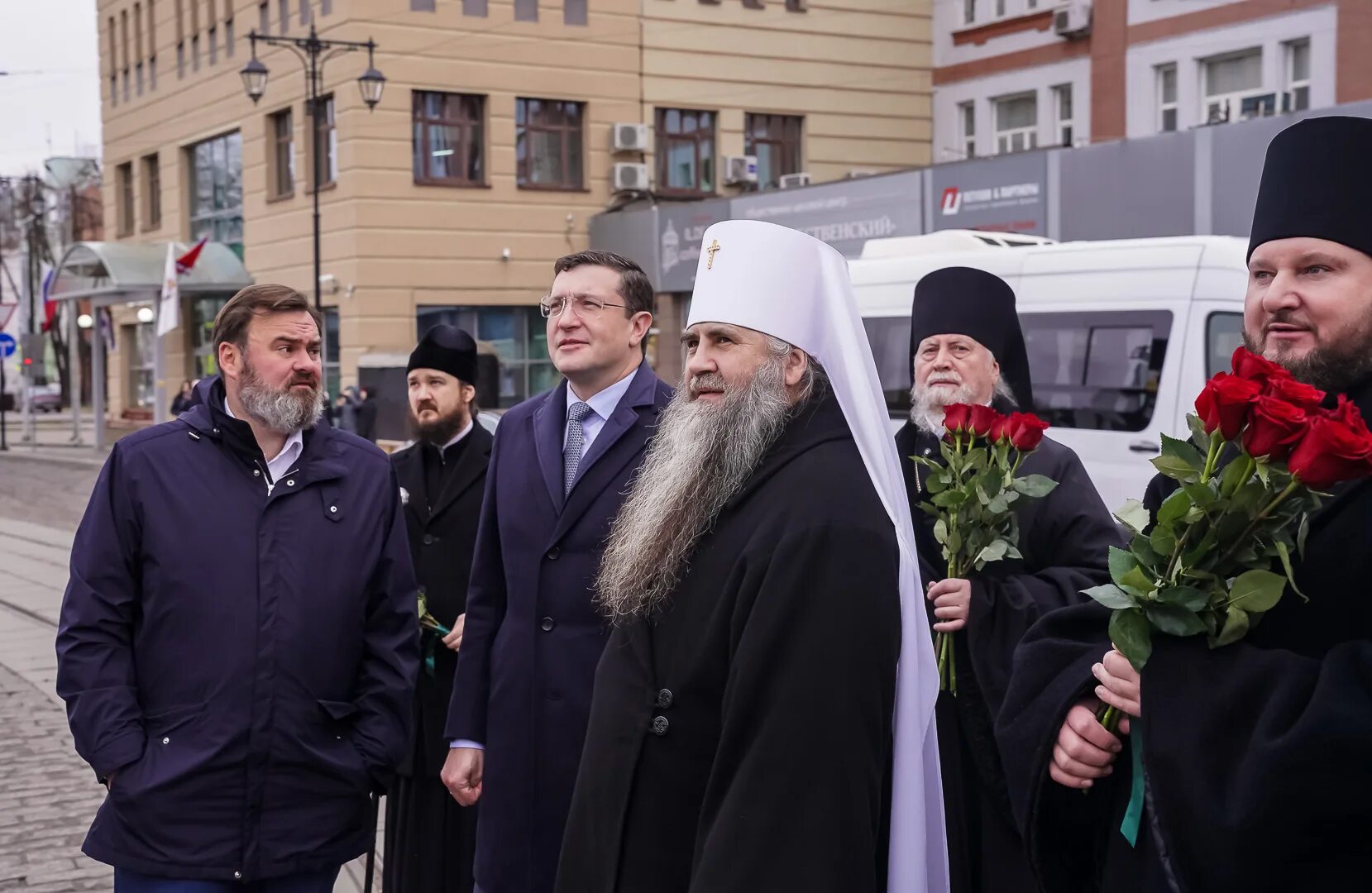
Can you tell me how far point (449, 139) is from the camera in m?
30.5

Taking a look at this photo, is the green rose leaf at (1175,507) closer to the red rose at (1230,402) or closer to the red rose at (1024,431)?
the red rose at (1230,402)

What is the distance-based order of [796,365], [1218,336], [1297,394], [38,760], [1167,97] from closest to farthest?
[1297,394], [796,365], [38,760], [1218,336], [1167,97]

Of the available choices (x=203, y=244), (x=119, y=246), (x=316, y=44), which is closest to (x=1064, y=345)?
(x=316, y=44)

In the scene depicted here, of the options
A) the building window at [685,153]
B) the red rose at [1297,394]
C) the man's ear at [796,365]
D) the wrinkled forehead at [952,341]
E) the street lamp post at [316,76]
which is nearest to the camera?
the red rose at [1297,394]

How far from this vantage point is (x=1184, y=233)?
64.4 feet

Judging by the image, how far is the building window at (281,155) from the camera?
32.5m

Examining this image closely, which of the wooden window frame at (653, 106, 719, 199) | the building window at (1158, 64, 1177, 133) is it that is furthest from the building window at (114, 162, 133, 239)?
the building window at (1158, 64, 1177, 133)

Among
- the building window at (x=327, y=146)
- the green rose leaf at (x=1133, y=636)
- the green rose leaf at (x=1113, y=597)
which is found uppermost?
the building window at (x=327, y=146)

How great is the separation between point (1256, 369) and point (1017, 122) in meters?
29.9

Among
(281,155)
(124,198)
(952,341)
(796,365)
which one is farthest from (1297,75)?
(124,198)

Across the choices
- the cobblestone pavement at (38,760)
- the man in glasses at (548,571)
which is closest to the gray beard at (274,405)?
the man in glasses at (548,571)

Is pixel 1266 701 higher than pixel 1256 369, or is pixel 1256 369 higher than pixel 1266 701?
pixel 1256 369

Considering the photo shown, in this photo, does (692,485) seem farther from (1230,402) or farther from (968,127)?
(968,127)

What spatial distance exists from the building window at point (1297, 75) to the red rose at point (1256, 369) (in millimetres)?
22919
